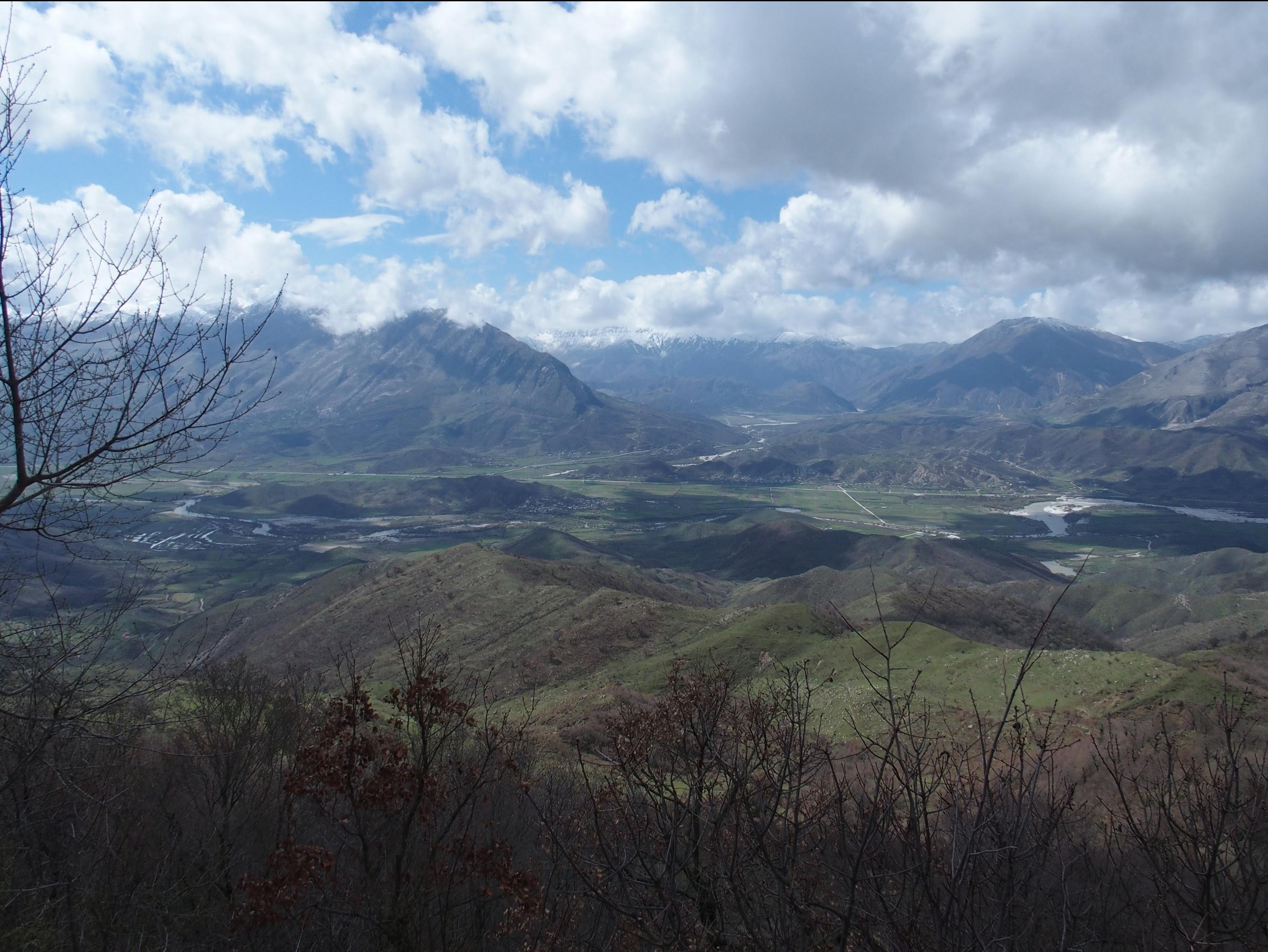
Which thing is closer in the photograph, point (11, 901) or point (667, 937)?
point (667, 937)

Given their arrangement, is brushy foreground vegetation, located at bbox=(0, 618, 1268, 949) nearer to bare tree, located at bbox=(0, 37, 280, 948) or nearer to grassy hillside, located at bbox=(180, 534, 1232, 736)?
bare tree, located at bbox=(0, 37, 280, 948)

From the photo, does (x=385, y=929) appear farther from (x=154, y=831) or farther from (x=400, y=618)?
(x=400, y=618)

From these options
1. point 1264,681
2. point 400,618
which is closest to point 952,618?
point 1264,681

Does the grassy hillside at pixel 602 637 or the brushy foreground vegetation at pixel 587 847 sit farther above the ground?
the brushy foreground vegetation at pixel 587 847

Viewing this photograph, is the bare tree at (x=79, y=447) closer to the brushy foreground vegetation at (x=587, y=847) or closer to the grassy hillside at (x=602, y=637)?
the brushy foreground vegetation at (x=587, y=847)

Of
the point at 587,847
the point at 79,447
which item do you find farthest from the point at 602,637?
the point at 79,447

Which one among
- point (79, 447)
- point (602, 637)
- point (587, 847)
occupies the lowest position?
point (602, 637)

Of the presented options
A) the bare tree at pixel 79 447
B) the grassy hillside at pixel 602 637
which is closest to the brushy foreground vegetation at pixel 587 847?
the bare tree at pixel 79 447

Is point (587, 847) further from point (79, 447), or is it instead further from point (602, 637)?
point (602, 637)
